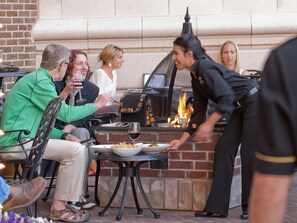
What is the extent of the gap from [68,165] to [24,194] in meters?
0.81

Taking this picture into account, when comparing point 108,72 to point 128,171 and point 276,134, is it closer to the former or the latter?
point 128,171

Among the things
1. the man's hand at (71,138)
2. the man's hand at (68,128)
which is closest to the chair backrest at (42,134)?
the man's hand at (71,138)

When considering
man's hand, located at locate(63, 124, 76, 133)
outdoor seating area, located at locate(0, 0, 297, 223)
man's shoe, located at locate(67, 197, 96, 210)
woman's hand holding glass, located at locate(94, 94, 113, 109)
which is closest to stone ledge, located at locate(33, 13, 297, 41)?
outdoor seating area, located at locate(0, 0, 297, 223)

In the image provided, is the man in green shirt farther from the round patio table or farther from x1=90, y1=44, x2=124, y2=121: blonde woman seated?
x1=90, y1=44, x2=124, y2=121: blonde woman seated

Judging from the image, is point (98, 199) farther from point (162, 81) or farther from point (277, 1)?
point (277, 1)

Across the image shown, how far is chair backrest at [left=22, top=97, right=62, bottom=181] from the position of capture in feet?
23.4

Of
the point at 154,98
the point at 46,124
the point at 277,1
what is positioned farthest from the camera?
the point at 277,1

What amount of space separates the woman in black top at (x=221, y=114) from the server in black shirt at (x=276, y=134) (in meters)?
5.01

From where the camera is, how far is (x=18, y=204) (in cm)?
668

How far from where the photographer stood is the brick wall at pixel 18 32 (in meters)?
12.1

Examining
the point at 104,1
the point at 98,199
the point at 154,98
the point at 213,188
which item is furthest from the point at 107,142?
the point at 104,1

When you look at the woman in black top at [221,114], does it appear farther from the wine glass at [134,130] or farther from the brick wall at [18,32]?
the brick wall at [18,32]

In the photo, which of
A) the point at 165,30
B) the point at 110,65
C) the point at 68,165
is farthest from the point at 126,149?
the point at 165,30

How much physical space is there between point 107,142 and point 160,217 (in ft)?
3.13
